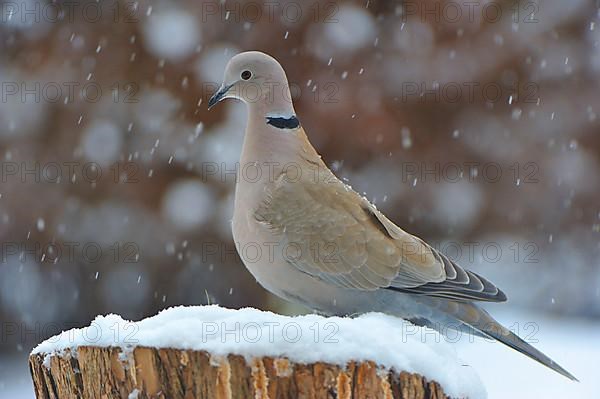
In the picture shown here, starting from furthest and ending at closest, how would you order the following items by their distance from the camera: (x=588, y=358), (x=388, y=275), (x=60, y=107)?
(x=60, y=107), (x=588, y=358), (x=388, y=275)

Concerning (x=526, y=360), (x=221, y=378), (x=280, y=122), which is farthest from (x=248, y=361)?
(x=526, y=360)

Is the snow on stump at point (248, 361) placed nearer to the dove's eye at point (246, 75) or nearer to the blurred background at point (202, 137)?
Answer: the dove's eye at point (246, 75)

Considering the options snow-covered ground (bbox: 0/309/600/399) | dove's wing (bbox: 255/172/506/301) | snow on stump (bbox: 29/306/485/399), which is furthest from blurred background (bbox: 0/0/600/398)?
snow on stump (bbox: 29/306/485/399)

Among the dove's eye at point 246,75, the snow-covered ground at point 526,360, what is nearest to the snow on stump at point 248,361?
the dove's eye at point 246,75

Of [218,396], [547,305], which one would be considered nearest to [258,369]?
[218,396]

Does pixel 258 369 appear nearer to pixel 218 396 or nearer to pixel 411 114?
pixel 218 396

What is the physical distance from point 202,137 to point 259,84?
11.9 ft

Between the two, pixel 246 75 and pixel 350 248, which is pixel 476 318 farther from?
pixel 246 75

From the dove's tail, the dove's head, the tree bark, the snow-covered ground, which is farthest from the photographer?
the snow-covered ground

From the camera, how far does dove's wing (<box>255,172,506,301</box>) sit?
3.19 meters

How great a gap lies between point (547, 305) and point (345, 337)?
18.7ft

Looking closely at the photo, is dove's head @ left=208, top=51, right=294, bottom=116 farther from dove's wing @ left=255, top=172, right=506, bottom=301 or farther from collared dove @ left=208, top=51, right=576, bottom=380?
dove's wing @ left=255, top=172, right=506, bottom=301

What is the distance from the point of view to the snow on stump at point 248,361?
2191 mm

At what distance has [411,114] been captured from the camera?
7.30m
